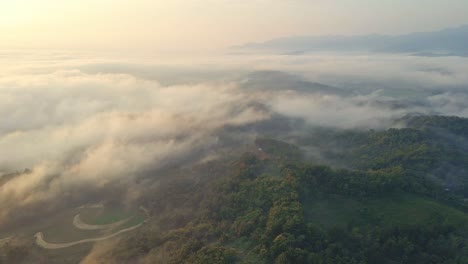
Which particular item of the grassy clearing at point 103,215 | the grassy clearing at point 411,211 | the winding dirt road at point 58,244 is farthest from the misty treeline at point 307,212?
the grassy clearing at point 103,215

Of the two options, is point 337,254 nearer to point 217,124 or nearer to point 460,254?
point 460,254

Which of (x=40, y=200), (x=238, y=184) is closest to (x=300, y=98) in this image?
(x=238, y=184)

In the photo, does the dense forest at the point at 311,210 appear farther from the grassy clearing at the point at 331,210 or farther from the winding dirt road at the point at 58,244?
the winding dirt road at the point at 58,244

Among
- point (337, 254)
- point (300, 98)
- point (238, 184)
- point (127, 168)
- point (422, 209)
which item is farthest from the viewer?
point (300, 98)

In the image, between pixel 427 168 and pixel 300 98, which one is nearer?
pixel 427 168

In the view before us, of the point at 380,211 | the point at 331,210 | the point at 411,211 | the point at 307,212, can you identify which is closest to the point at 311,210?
the point at 307,212

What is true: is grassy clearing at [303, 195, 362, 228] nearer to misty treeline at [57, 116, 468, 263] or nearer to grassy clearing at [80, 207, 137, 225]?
misty treeline at [57, 116, 468, 263]

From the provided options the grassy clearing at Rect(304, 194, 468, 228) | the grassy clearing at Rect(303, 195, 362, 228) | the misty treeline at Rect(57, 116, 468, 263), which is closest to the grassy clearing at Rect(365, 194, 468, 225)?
the grassy clearing at Rect(304, 194, 468, 228)
